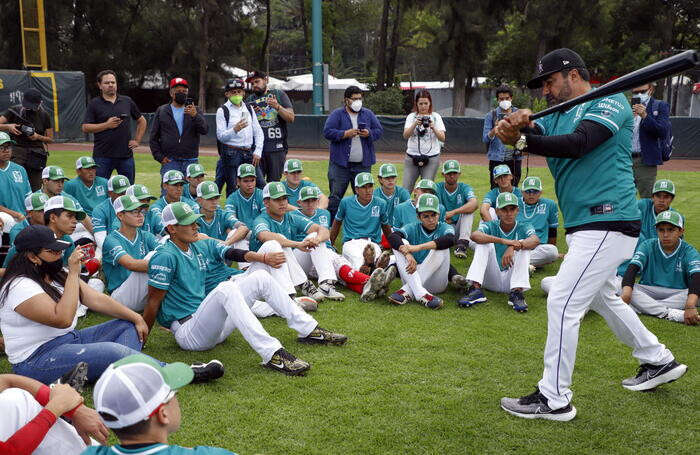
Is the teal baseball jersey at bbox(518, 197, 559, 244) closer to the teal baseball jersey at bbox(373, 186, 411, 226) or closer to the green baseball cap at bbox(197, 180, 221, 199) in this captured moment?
the teal baseball jersey at bbox(373, 186, 411, 226)

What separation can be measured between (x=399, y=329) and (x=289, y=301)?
3.93 feet

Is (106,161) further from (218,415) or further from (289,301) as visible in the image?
(218,415)

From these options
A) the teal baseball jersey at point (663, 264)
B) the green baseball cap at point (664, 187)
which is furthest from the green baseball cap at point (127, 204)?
the green baseball cap at point (664, 187)

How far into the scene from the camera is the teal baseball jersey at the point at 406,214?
821cm

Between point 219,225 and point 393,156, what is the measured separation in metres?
16.7

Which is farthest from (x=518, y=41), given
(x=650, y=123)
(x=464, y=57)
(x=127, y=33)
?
(x=650, y=123)

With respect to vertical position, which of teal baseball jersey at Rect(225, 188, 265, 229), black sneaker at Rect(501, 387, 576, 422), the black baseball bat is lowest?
black sneaker at Rect(501, 387, 576, 422)

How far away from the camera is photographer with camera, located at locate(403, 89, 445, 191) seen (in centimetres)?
977

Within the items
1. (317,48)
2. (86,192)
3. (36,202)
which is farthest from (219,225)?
(317,48)

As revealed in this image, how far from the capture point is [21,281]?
13.2 feet

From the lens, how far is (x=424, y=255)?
7.38 meters

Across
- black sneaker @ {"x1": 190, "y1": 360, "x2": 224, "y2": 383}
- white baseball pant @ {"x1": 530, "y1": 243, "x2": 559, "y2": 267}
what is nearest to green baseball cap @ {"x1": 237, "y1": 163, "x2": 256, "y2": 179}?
white baseball pant @ {"x1": 530, "y1": 243, "x2": 559, "y2": 267}

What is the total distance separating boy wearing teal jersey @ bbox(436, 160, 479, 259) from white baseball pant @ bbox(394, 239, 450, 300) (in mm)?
1818

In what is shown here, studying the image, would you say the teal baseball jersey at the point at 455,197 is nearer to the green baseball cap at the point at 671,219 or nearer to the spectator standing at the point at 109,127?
the green baseball cap at the point at 671,219
